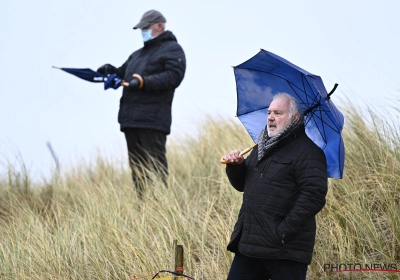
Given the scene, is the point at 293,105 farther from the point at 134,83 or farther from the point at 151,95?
the point at 151,95

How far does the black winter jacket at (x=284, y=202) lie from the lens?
4.32 meters

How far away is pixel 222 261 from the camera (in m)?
6.09

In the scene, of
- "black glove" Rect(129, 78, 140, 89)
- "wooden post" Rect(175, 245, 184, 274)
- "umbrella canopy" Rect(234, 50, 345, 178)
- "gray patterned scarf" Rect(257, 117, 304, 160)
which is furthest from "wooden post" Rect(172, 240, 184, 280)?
"black glove" Rect(129, 78, 140, 89)

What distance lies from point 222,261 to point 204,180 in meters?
2.53

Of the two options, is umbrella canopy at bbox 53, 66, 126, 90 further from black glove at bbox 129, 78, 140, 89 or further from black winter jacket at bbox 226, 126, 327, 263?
black winter jacket at bbox 226, 126, 327, 263

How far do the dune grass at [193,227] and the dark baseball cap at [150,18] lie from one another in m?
1.64

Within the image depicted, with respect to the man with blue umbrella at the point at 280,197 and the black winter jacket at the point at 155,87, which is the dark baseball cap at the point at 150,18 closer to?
the black winter jacket at the point at 155,87

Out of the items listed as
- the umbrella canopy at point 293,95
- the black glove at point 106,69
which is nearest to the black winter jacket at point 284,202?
the umbrella canopy at point 293,95

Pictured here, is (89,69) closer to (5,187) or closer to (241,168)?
(5,187)
